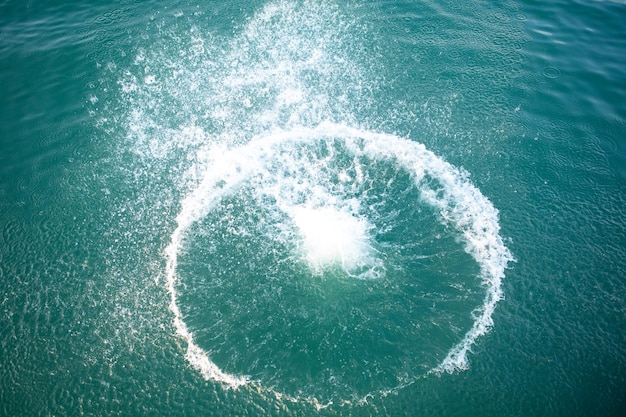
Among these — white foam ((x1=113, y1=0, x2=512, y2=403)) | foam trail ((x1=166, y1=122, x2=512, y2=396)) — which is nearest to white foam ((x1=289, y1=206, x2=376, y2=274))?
white foam ((x1=113, y1=0, x2=512, y2=403))

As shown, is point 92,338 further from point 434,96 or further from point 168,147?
point 434,96

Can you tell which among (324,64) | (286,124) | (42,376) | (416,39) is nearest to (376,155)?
(286,124)

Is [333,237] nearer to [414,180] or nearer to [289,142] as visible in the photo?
[414,180]

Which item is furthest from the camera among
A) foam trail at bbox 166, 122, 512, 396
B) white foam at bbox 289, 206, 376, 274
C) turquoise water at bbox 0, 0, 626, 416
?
white foam at bbox 289, 206, 376, 274

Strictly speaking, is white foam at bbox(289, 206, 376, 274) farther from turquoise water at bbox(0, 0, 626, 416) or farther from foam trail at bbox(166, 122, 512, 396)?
foam trail at bbox(166, 122, 512, 396)

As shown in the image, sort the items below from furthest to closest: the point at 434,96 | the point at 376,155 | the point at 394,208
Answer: the point at 434,96
the point at 376,155
the point at 394,208

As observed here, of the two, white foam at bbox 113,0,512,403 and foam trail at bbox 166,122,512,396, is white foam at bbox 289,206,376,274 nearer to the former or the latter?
white foam at bbox 113,0,512,403

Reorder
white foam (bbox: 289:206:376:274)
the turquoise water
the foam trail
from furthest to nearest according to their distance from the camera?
white foam (bbox: 289:206:376:274)
the foam trail
the turquoise water

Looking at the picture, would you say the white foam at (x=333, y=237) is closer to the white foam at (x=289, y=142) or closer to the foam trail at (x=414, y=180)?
the white foam at (x=289, y=142)

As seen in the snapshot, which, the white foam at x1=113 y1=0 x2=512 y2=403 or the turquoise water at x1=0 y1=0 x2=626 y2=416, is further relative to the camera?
the white foam at x1=113 y1=0 x2=512 y2=403
